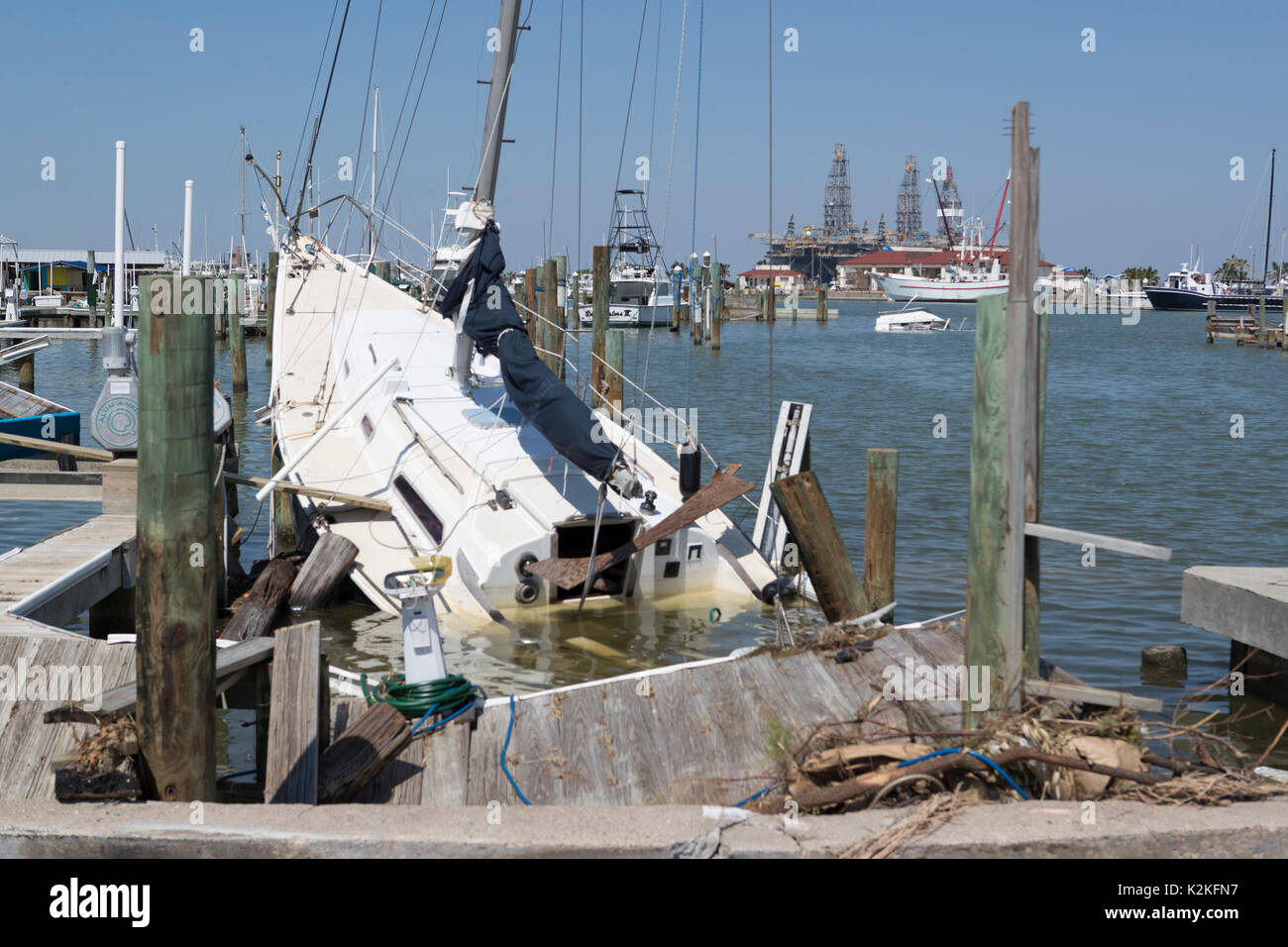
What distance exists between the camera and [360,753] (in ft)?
20.7

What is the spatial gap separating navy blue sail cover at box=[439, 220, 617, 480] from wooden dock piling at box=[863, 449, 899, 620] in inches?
101

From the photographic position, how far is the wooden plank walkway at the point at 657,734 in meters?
6.52

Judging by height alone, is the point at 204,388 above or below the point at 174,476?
above

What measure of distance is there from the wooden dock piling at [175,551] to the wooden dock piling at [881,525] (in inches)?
233

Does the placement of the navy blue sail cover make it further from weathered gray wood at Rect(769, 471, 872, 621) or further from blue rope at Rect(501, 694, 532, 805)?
blue rope at Rect(501, 694, 532, 805)

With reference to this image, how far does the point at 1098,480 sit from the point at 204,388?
59.2ft

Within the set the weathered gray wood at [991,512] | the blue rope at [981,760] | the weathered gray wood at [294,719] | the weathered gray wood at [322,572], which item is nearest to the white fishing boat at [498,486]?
the weathered gray wood at [322,572]

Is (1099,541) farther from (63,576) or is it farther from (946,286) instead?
(946,286)

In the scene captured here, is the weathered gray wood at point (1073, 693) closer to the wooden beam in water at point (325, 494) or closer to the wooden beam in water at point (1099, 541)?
the wooden beam in water at point (1099, 541)

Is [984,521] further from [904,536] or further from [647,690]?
[904,536]

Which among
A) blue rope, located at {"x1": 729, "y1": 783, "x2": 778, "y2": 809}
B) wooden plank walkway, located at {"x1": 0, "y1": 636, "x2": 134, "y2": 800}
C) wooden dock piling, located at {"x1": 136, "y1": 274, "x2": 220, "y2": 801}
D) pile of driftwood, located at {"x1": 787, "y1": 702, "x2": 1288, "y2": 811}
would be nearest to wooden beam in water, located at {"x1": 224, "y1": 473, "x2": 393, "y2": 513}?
wooden plank walkway, located at {"x1": 0, "y1": 636, "x2": 134, "y2": 800}

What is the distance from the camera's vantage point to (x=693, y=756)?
22.3ft
